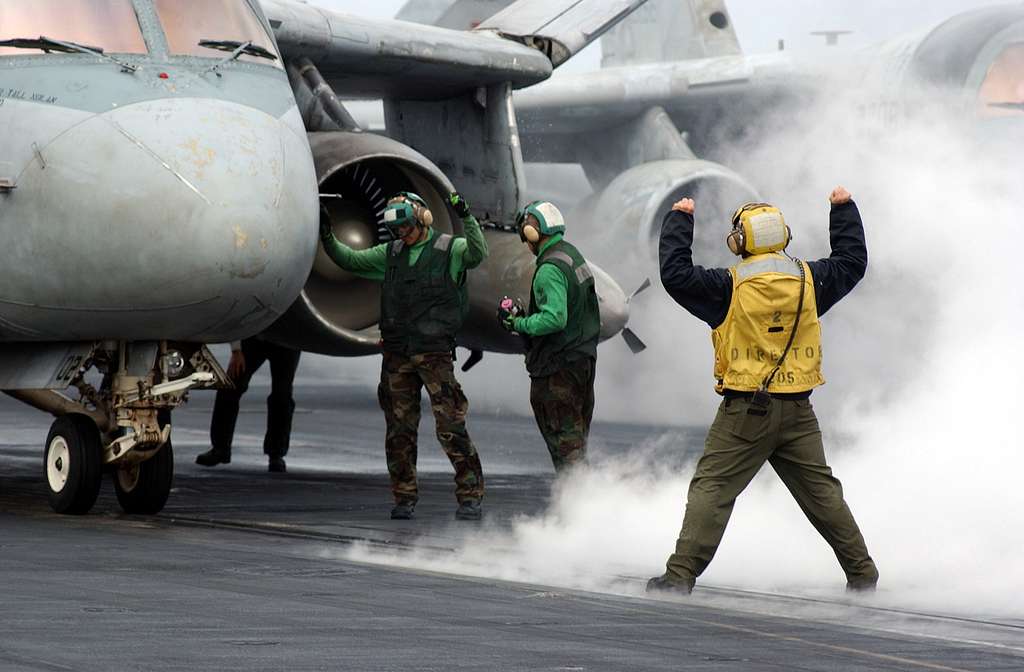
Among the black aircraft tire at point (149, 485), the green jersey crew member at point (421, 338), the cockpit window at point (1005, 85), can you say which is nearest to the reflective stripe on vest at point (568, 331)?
the green jersey crew member at point (421, 338)

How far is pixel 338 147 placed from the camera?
12.2m

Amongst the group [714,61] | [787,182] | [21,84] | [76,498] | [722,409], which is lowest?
[76,498]

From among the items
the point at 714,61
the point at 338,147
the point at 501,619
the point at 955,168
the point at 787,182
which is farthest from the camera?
the point at 714,61

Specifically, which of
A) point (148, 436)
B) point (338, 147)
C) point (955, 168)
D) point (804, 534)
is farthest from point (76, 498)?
point (955, 168)

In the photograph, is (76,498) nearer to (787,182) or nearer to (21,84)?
(21,84)

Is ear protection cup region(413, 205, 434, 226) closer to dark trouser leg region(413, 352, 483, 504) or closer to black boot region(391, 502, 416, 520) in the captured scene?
dark trouser leg region(413, 352, 483, 504)

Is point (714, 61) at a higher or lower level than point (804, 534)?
higher

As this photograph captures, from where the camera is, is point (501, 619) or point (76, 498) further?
point (76, 498)

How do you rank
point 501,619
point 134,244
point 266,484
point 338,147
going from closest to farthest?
1. point 501,619
2. point 134,244
3. point 338,147
4. point 266,484

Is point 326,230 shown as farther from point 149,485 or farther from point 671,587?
point 671,587

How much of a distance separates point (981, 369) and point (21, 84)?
761 centimetres

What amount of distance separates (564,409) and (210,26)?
10.1 ft

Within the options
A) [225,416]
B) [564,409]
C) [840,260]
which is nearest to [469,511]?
[564,409]

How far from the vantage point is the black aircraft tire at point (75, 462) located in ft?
34.4
